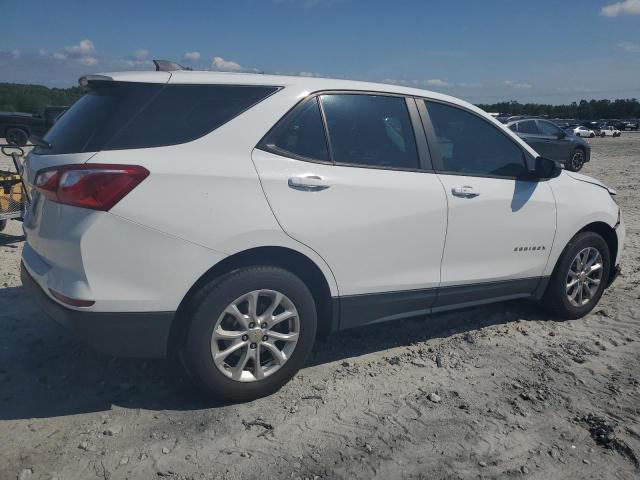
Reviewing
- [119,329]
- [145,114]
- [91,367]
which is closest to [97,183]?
[145,114]

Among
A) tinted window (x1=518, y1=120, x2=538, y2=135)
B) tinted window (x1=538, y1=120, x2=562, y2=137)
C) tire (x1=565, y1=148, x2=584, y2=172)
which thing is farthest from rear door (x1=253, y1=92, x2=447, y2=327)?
tinted window (x1=538, y1=120, x2=562, y2=137)

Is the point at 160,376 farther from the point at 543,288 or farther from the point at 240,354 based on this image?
the point at 543,288

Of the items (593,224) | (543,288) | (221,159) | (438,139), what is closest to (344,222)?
(221,159)

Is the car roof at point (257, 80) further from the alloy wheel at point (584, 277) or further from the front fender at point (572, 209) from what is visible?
the alloy wheel at point (584, 277)

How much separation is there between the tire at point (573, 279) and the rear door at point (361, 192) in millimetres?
1377

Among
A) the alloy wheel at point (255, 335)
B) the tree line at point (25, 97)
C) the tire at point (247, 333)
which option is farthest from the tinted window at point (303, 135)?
the tree line at point (25, 97)

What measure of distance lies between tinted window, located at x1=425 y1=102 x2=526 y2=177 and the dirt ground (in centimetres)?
131

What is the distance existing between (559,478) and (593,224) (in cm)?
267

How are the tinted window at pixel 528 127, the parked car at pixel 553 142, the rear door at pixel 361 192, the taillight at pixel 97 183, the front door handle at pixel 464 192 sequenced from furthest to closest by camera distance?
the tinted window at pixel 528 127
the parked car at pixel 553 142
the front door handle at pixel 464 192
the rear door at pixel 361 192
the taillight at pixel 97 183

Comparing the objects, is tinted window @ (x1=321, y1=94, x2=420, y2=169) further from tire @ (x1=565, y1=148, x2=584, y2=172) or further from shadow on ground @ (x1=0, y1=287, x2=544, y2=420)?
tire @ (x1=565, y1=148, x2=584, y2=172)

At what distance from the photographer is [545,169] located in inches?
165

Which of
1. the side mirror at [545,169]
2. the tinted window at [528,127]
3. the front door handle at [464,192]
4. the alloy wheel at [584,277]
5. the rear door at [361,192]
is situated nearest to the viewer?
the rear door at [361,192]

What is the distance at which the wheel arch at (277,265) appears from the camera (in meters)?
2.99

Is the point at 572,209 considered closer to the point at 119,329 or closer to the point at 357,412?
the point at 357,412
